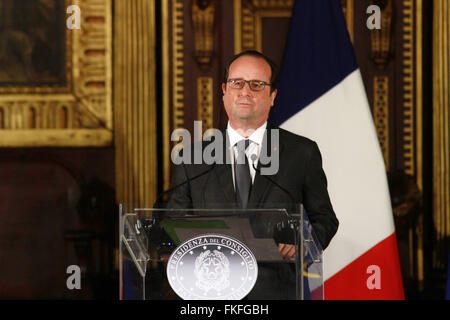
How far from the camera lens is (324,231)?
2.23 metres

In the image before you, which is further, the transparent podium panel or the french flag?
the french flag

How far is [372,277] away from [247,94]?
1405 mm

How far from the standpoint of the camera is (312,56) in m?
3.54


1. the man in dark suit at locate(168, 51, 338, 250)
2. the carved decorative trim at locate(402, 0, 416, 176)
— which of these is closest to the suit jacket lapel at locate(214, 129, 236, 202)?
the man in dark suit at locate(168, 51, 338, 250)

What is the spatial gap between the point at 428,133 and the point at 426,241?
0.62 metres

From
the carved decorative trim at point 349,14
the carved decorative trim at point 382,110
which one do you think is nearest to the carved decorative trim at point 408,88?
the carved decorative trim at point 382,110

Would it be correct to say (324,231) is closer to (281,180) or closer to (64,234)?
(281,180)

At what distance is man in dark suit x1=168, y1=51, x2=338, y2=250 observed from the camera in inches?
91.5

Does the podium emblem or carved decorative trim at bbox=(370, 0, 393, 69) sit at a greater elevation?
carved decorative trim at bbox=(370, 0, 393, 69)

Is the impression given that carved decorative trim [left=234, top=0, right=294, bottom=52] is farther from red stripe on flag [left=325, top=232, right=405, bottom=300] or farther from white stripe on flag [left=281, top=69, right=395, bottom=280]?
red stripe on flag [left=325, top=232, right=405, bottom=300]

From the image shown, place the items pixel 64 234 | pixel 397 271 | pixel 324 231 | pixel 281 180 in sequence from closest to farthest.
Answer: pixel 324 231, pixel 281 180, pixel 397 271, pixel 64 234

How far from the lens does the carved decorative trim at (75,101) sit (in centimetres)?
371

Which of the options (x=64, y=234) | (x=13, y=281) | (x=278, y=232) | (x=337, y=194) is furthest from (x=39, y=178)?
(x=278, y=232)

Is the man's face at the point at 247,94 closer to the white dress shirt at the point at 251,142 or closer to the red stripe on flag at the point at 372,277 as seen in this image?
the white dress shirt at the point at 251,142
